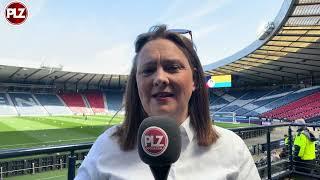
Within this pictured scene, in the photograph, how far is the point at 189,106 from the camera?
164cm

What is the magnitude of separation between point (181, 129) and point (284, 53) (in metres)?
26.3

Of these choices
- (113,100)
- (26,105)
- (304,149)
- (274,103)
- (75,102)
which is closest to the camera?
(304,149)

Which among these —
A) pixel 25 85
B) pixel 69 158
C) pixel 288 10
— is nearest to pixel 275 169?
pixel 69 158

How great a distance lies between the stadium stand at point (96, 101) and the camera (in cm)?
4909

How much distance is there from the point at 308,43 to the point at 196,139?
23293 millimetres

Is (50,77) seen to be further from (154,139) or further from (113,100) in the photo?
(154,139)

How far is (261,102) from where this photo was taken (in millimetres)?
38344

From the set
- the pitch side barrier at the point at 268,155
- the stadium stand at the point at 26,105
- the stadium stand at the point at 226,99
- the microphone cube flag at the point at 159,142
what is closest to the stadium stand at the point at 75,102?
the stadium stand at the point at 26,105

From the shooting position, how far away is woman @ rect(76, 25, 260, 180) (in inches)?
55.2

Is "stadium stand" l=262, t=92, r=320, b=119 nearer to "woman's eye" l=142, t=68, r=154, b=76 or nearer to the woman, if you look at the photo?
the woman

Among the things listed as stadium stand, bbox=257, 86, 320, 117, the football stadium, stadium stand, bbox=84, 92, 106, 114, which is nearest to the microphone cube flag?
the football stadium

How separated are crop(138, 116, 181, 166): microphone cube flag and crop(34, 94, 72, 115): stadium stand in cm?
4415

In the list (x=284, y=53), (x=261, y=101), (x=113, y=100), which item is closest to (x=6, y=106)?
(x=113, y=100)

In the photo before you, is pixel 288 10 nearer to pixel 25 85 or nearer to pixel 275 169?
pixel 275 169
